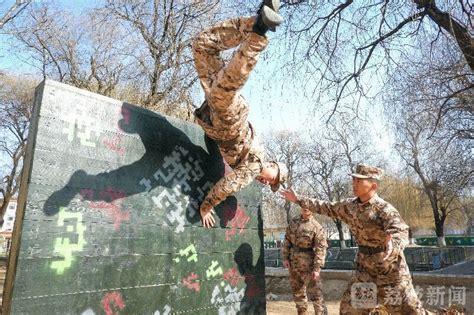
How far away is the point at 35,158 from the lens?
8.51 ft

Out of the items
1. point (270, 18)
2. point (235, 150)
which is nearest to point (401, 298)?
point (235, 150)

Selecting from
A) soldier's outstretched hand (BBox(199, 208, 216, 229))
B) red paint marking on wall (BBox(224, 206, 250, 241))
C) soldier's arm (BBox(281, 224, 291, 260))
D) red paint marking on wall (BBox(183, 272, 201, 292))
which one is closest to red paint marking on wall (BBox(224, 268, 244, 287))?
red paint marking on wall (BBox(224, 206, 250, 241))

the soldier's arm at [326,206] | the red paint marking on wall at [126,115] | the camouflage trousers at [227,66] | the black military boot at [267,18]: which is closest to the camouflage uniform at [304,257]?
the soldier's arm at [326,206]

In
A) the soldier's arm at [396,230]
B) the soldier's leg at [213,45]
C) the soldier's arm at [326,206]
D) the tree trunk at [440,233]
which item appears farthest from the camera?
the tree trunk at [440,233]

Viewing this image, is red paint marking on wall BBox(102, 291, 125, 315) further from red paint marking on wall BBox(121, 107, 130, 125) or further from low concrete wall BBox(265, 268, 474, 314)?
low concrete wall BBox(265, 268, 474, 314)

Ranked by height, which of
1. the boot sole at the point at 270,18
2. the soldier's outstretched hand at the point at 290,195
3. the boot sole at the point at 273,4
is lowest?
the soldier's outstretched hand at the point at 290,195

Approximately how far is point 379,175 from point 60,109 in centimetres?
336

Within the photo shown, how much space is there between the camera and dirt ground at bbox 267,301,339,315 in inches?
299

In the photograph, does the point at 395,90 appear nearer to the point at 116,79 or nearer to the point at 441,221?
the point at 116,79

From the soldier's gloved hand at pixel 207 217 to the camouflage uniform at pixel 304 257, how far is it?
3.02 m

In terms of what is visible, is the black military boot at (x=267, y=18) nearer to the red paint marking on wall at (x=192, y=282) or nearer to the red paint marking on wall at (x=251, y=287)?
the red paint marking on wall at (x=192, y=282)

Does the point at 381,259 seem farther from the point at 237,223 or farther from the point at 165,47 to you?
the point at 165,47

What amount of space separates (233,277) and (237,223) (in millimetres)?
589

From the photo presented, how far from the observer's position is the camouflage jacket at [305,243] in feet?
20.6
